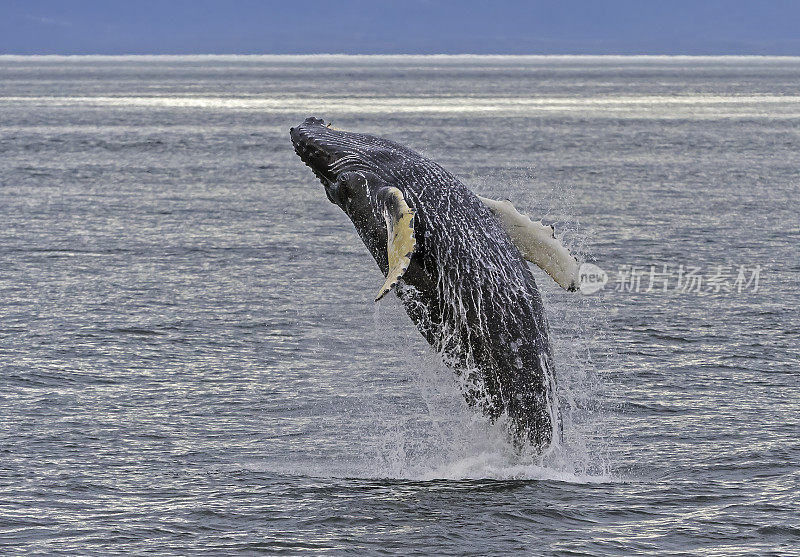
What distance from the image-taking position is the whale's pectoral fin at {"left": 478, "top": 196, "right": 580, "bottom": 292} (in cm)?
1128

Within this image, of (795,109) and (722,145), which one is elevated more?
(795,109)

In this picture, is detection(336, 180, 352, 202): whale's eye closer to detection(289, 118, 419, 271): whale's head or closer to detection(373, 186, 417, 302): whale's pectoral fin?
detection(289, 118, 419, 271): whale's head

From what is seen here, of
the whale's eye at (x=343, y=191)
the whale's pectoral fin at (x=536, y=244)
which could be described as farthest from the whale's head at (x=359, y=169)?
the whale's pectoral fin at (x=536, y=244)

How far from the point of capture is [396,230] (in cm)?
1001

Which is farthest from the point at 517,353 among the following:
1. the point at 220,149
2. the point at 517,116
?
the point at 517,116

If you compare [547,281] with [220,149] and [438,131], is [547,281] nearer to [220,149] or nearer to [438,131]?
[220,149]

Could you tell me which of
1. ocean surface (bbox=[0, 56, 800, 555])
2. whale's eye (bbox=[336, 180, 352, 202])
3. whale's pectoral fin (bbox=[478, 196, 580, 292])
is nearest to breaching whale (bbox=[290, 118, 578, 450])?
whale's eye (bbox=[336, 180, 352, 202])

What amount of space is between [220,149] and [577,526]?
44576mm

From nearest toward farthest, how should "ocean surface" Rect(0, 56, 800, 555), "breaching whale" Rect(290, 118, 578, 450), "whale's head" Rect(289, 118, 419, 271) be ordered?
"ocean surface" Rect(0, 56, 800, 555)
"breaching whale" Rect(290, 118, 578, 450)
"whale's head" Rect(289, 118, 419, 271)

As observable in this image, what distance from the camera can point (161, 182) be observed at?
3903cm

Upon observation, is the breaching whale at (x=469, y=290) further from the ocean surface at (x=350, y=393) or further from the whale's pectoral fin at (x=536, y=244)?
the ocean surface at (x=350, y=393)

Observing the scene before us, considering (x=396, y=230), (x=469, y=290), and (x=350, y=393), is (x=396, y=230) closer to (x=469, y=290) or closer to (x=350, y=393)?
(x=469, y=290)

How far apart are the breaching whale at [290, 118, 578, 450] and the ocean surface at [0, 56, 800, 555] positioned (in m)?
0.41

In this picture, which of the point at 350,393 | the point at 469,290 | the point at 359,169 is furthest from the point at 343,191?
the point at 350,393
